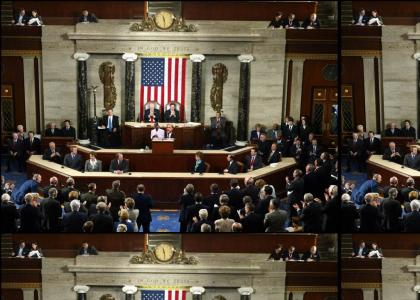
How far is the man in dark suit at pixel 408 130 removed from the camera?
35125 mm

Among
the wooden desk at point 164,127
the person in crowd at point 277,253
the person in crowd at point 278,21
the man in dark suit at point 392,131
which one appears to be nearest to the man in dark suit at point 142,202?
the wooden desk at point 164,127

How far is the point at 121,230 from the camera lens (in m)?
35.2

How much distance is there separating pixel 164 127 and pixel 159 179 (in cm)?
83

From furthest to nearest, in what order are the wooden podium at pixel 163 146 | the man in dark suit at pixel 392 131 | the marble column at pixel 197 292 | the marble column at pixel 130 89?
the marble column at pixel 197 292, the man in dark suit at pixel 392 131, the marble column at pixel 130 89, the wooden podium at pixel 163 146

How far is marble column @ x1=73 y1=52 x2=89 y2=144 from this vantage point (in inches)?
1375

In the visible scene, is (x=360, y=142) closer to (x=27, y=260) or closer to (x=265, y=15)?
(x=265, y=15)

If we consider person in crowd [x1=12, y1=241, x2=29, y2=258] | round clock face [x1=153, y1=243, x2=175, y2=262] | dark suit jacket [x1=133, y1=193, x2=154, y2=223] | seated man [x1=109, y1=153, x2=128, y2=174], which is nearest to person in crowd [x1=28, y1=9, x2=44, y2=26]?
seated man [x1=109, y1=153, x2=128, y2=174]

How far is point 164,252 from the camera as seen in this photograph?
3525 centimetres

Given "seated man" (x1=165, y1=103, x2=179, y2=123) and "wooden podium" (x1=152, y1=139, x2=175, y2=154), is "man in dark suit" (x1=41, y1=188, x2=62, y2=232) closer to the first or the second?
"wooden podium" (x1=152, y1=139, x2=175, y2=154)

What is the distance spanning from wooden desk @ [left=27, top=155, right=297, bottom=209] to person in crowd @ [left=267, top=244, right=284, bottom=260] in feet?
3.00

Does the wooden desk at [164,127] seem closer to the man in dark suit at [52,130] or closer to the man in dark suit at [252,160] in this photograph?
the man in dark suit at [252,160]

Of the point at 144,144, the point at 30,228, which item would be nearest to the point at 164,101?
the point at 144,144

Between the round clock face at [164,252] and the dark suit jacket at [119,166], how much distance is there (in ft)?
4.39

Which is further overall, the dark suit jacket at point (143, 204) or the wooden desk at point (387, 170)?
the wooden desk at point (387, 170)
